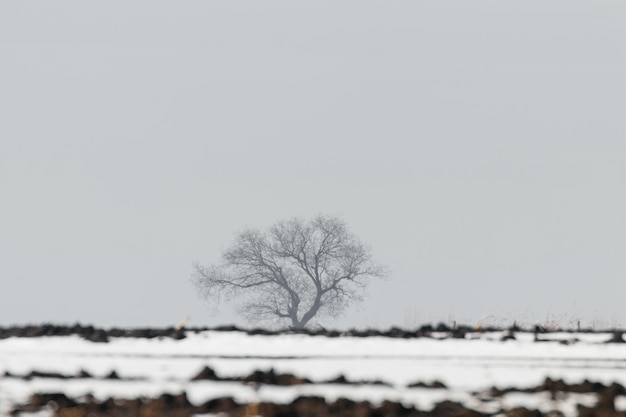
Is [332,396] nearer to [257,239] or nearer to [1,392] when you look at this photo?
[1,392]

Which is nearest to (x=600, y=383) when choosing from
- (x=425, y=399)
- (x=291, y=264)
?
(x=425, y=399)

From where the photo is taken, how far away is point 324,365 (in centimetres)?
803

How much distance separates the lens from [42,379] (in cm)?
748

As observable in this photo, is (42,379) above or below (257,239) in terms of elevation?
below

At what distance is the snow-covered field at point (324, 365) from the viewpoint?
6441 millimetres

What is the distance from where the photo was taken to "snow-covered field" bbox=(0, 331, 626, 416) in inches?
254

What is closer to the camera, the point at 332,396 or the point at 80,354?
the point at 332,396

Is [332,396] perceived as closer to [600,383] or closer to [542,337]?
[600,383]

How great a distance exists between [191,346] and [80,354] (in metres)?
1.20

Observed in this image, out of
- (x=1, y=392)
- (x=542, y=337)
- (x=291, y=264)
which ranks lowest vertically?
(x=1, y=392)

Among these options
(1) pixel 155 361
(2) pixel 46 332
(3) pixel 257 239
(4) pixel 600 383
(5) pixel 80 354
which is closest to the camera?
(4) pixel 600 383

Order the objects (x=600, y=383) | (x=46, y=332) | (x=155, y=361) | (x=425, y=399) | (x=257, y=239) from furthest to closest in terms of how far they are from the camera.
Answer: (x=257, y=239) → (x=46, y=332) → (x=155, y=361) → (x=600, y=383) → (x=425, y=399)

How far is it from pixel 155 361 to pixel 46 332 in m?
3.01

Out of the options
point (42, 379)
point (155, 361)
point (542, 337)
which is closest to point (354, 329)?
point (542, 337)
